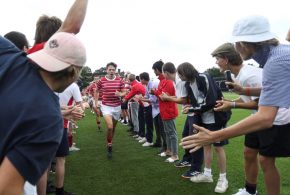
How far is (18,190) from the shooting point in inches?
69.4

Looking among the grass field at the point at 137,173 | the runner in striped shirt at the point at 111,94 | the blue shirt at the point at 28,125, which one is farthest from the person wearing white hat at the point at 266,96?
the runner in striped shirt at the point at 111,94

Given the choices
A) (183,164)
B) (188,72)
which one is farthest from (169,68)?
(183,164)

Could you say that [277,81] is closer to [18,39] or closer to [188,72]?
[18,39]

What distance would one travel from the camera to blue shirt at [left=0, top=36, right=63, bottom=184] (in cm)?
176

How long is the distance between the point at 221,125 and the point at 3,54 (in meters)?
4.63

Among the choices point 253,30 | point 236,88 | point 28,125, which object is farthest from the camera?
point 236,88

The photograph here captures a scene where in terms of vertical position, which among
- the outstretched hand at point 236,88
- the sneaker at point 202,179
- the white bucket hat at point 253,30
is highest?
the white bucket hat at point 253,30

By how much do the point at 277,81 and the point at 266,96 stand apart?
0.55 feet

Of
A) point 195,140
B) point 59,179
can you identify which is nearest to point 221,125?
point 59,179

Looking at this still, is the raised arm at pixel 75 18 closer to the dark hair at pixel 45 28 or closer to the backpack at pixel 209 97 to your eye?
the dark hair at pixel 45 28

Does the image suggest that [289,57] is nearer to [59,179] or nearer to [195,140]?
[195,140]

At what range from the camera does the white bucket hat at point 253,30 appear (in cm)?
355

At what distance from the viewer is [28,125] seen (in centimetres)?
177

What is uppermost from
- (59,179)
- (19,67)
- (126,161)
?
(19,67)
